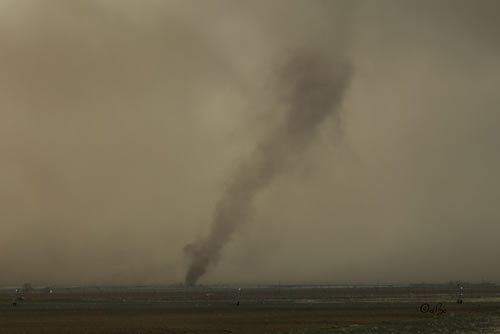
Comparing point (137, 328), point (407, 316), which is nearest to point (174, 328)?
point (137, 328)

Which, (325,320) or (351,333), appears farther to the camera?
(325,320)

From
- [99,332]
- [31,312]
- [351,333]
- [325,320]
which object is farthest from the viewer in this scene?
[31,312]

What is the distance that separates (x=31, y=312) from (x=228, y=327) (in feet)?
149

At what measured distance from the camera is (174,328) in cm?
7244

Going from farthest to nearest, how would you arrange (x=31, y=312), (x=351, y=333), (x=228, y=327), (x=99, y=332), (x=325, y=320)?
(x=31, y=312), (x=325, y=320), (x=228, y=327), (x=99, y=332), (x=351, y=333)

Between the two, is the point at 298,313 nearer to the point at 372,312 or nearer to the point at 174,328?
the point at 372,312

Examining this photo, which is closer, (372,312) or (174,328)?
(174,328)

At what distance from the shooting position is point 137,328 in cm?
7238

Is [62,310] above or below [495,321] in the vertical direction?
above

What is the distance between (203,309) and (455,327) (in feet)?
172

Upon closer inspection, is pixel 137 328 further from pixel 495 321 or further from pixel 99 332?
pixel 495 321

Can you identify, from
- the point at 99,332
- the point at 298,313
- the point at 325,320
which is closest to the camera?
the point at 99,332

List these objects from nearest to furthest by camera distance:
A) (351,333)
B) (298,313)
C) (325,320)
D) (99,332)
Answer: (351,333)
(99,332)
(325,320)
(298,313)

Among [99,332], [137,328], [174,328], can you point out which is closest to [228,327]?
[174,328]
